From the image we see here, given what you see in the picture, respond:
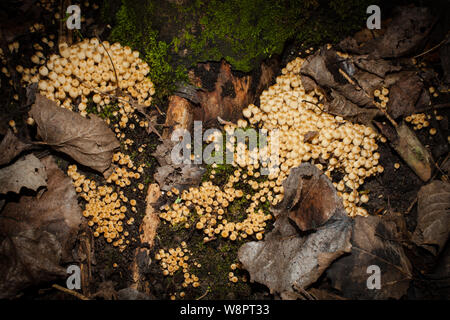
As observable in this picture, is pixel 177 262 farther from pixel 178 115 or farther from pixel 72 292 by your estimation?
pixel 178 115

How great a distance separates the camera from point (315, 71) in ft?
7.65

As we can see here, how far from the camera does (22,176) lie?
210 centimetres

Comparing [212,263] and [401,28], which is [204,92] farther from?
[401,28]

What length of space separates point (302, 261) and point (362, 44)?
2002 millimetres

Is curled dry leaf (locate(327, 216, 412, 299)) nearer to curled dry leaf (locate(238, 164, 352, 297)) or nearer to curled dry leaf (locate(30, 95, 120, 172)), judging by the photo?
curled dry leaf (locate(238, 164, 352, 297))

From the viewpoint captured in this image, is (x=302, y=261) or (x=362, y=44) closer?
(x=302, y=261)

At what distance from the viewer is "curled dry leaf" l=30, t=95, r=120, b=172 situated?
6.96ft

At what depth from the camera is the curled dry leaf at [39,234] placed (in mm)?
2078

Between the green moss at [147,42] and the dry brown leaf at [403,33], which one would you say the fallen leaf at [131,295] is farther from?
the dry brown leaf at [403,33]

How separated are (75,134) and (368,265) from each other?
250 cm
